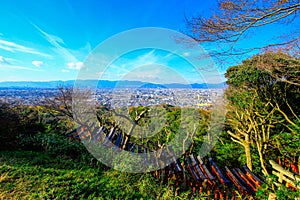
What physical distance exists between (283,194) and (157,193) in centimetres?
172

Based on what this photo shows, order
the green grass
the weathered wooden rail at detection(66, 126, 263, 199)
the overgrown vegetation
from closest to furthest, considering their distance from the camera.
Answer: the green grass, the overgrown vegetation, the weathered wooden rail at detection(66, 126, 263, 199)

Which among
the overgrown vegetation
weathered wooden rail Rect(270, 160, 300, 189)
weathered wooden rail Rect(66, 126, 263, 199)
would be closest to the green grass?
the overgrown vegetation

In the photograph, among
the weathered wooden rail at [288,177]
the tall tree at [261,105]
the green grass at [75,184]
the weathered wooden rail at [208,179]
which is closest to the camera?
the weathered wooden rail at [288,177]

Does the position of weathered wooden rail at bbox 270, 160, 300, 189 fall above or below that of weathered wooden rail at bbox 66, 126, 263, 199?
above

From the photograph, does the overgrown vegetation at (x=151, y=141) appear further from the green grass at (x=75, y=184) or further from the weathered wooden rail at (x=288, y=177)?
the weathered wooden rail at (x=288, y=177)

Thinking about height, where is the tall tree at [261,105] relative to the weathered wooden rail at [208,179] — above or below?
above

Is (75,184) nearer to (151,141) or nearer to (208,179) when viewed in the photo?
(208,179)

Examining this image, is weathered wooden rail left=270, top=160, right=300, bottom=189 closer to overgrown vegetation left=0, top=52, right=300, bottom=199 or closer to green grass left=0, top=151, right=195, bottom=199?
overgrown vegetation left=0, top=52, right=300, bottom=199

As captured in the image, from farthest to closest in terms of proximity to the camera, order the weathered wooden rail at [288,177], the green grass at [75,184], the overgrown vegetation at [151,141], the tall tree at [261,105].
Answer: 1. the tall tree at [261,105]
2. the overgrown vegetation at [151,141]
3. the green grass at [75,184]
4. the weathered wooden rail at [288,177]

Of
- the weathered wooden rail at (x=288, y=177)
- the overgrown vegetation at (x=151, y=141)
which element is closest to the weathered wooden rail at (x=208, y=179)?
the overgrown vegetation at (x=151, y=141)

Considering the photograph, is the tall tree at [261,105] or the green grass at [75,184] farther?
the tall tree at [261,105]

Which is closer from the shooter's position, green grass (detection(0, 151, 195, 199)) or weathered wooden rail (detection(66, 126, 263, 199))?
green grass (detection(0, 151, 195, 199))

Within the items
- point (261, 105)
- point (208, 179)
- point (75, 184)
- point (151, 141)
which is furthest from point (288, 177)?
point (261, 105)

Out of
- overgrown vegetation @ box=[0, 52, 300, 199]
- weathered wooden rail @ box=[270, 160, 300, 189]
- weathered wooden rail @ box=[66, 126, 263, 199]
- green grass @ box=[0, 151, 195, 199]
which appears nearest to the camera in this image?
weathered wooden rail @ box=[270, 160, 300, 189]
